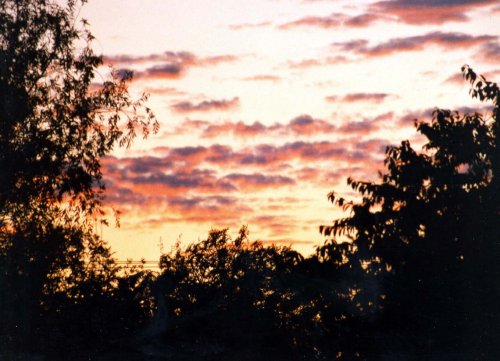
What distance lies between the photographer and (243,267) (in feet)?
119

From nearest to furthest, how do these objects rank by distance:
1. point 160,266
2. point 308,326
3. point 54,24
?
point 308,326 → point 54,24 → point 160,266

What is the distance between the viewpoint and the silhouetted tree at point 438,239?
31.3m

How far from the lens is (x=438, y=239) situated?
3256 centimetres

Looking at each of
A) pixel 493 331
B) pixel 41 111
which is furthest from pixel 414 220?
pixel 41 111

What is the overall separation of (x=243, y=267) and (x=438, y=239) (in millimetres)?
7421

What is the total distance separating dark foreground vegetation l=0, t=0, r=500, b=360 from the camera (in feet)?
102

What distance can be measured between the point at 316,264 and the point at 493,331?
21.9ft

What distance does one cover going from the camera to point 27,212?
33.9 metres

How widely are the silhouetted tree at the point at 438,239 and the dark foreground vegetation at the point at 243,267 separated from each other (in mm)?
46

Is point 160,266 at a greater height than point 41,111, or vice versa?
point 41,111

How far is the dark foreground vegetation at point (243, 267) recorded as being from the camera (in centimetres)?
3108

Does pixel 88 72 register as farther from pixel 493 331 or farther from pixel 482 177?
pixel 493 331

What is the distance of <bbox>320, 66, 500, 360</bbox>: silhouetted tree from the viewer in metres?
31.3

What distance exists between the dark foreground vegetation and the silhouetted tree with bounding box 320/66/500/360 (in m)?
0.05
